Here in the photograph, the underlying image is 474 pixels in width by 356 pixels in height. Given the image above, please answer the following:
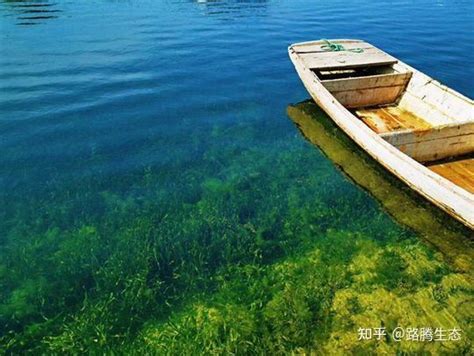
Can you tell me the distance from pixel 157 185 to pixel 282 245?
3.69 m

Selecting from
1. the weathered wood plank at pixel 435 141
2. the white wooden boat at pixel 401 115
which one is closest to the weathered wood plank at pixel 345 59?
the white wooden boat at pixel 401 115

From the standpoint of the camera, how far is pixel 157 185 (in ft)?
31.0

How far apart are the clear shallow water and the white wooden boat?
1.13 meters

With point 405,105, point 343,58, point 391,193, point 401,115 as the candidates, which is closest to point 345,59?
point 343,58

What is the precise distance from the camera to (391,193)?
8.84 metres

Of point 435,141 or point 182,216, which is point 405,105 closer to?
point 435,141

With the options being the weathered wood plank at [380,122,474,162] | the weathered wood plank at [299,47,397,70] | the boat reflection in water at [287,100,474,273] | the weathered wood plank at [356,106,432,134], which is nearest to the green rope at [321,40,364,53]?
the weathered wood plank at [299,47,397,70]

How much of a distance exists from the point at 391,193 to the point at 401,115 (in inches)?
137

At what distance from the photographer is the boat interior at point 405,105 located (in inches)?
331

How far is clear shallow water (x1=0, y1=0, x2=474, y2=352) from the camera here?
6344 mm

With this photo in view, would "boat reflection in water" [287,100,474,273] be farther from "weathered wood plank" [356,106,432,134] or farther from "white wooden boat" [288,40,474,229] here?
"weathered wood plank" [356,106,432,134]

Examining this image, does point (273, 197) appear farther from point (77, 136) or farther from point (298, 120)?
point (77, 136)

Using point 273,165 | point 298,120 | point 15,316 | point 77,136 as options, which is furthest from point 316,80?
point 15,316

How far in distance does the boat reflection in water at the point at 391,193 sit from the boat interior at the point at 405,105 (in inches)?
34.7
